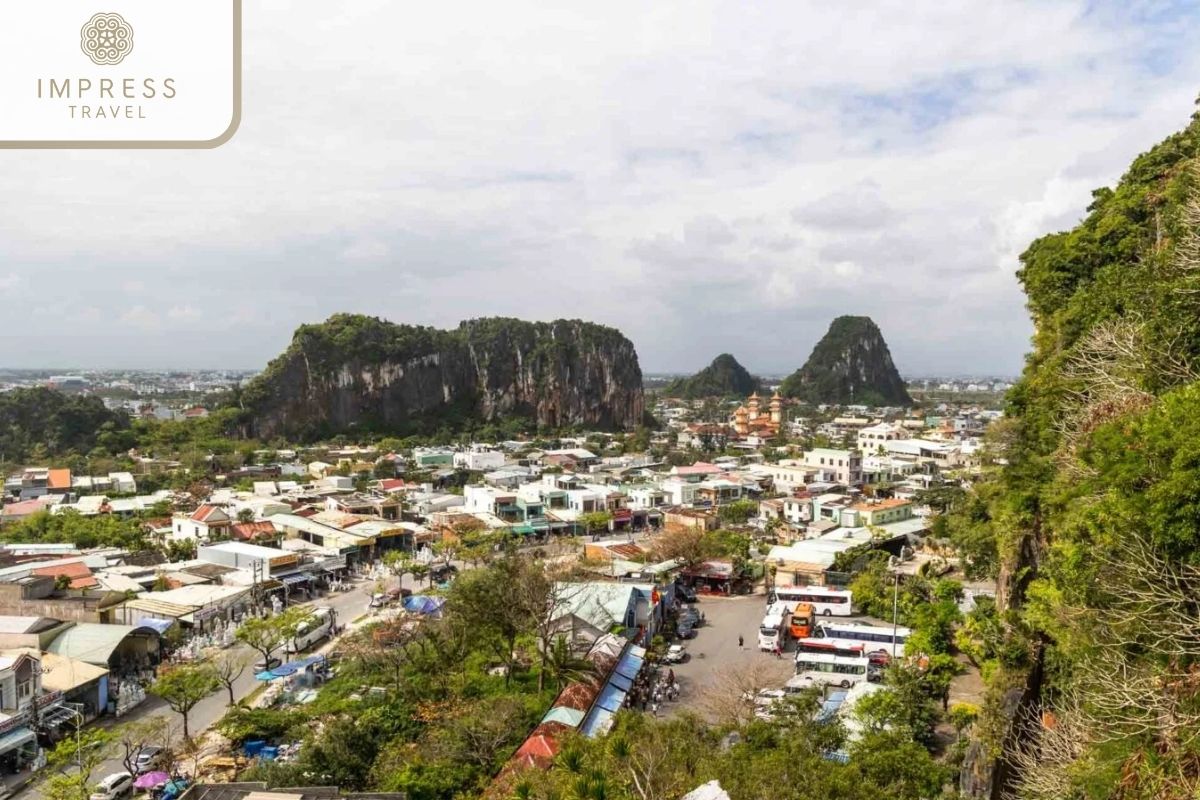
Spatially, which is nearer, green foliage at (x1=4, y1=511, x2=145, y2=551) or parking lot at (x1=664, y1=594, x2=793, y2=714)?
parking lot at (x1=664, y1=594, x2=793, y2=714)

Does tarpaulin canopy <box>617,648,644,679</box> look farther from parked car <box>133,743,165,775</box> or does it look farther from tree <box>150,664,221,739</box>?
parked car <box>133,743,165,775</box>

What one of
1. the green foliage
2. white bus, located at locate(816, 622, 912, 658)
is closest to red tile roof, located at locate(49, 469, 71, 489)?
the green foliage

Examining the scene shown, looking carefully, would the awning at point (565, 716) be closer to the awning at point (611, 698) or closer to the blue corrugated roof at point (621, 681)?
the awning at point (611, 698)

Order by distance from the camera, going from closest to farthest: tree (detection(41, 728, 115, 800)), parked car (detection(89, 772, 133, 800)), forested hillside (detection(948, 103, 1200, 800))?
forested hillside (detection(948, 103, 1200, 800)) → tree (detection(41, 728, 115, 800)) → parked car (detection(89, 772, 133, 800))

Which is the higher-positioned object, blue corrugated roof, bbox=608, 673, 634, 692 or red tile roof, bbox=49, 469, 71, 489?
red tile roof, bbox=49, 469, 71, 489

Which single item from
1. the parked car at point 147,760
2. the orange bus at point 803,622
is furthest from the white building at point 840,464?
the parked car at point 147,760

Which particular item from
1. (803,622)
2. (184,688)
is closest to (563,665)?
(184,688)
